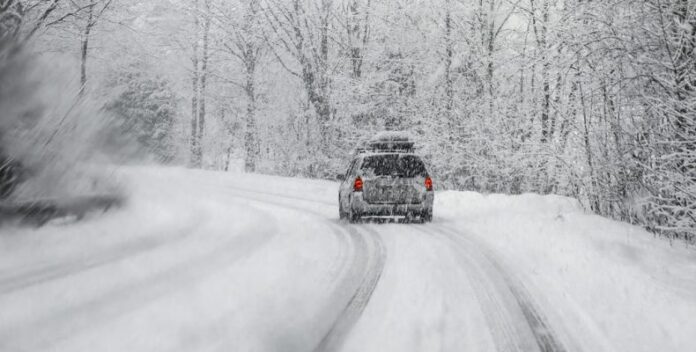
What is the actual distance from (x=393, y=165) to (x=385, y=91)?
13663 millimetres

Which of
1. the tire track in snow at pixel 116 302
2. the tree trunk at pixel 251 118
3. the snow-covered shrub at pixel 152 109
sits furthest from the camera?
the snow-covered shrub at pixel 152 109

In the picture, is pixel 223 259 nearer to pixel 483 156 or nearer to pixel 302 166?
pixel 483 156

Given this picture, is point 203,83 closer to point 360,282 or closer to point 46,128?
point 46,128

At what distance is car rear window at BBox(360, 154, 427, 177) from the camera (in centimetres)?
1343

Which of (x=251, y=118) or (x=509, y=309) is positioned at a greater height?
(x=251, y=118)

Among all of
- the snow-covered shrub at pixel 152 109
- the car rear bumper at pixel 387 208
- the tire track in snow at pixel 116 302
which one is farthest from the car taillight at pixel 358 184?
the snow-covered shrub at pixel 152 109

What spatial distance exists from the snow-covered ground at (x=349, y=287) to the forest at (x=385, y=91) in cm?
148

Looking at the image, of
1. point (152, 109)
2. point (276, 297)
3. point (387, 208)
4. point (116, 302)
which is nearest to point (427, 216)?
point (387, 208)

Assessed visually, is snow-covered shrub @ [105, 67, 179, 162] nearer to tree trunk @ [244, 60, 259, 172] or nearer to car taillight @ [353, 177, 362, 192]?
tree trunk @ [244, 60, 259, 172]

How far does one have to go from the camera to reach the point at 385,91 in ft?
87.8

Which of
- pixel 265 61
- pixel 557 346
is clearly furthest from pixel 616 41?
pixel 265 61

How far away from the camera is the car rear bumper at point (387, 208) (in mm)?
13336

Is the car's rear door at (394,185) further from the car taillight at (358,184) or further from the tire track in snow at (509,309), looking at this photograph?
the tire track in snow at (509,309)

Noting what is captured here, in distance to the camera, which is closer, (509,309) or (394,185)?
(509,309)
